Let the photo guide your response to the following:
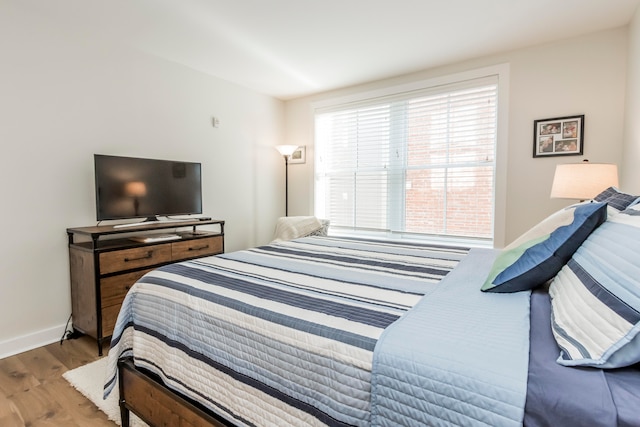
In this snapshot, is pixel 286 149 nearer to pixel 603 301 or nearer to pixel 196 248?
pixel 196 248

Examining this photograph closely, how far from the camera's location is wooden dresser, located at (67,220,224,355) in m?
2.35

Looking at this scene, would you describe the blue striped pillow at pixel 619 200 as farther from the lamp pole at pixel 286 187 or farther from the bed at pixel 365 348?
the lamp pole at pixel 286 187

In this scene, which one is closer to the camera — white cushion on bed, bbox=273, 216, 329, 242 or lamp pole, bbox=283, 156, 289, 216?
white cushion on bed, bbox=273, 216, 329, 242

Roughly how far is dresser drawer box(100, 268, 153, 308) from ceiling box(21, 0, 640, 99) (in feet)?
6.51

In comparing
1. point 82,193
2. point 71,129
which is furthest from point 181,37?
point 82,193

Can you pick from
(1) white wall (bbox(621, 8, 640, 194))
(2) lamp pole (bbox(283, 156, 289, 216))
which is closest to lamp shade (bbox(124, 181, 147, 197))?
(2) lamp pole (bbox(283, 156, 289, 216))

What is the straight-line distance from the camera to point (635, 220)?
38.5 inches

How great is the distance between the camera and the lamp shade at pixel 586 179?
7.32 feet

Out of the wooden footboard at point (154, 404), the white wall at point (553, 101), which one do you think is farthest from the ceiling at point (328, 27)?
the wooden footboard at point (154, 404)

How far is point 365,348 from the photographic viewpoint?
87 cm

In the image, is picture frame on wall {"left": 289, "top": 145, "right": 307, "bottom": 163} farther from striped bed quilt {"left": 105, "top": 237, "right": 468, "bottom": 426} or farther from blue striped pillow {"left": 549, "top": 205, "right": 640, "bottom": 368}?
blue striped pillow {"left": 549, "top": 205, "right": 640, "bottom": 368}

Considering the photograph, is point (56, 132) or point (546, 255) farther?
point (56, 132)

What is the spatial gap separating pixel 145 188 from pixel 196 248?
2.30 feet

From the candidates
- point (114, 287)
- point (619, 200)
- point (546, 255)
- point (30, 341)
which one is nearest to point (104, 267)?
point (114, 287)
